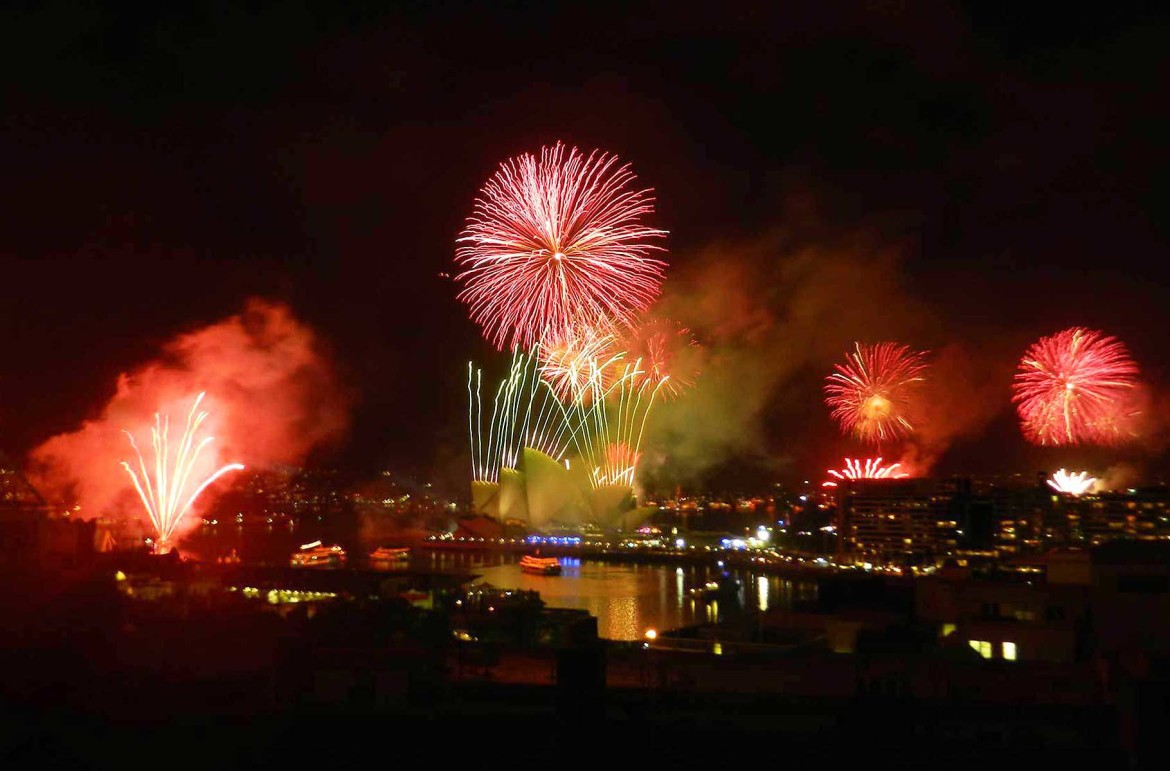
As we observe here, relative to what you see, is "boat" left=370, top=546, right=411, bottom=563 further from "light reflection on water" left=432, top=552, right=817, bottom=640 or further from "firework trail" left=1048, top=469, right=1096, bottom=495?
"firework trail" left=1048, top=469, right=1096, bottom=495

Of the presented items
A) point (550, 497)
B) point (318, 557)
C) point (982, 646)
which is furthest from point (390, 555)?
point (982, 646)

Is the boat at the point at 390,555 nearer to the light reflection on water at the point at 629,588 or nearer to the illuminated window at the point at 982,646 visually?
the light reflection on water at the point at 629,588

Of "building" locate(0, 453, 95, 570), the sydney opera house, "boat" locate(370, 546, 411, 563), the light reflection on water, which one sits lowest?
the light reflection on water

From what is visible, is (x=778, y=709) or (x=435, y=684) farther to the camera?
(x=435, y=684)

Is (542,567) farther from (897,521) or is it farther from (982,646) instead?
(982,646)

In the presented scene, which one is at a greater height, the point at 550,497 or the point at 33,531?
the point at 550,497

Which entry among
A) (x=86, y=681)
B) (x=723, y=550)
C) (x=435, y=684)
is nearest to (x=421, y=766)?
(x=435, y=684)

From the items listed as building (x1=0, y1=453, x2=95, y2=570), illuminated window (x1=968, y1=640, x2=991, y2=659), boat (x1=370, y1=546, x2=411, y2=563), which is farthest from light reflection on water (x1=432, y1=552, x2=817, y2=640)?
building (x1=0, y1=453, x2=95, y2=570)

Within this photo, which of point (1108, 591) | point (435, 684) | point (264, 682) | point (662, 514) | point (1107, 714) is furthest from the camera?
point (662, 514)

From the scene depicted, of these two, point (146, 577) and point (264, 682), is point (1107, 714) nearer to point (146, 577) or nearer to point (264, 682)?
point (264, 682)
